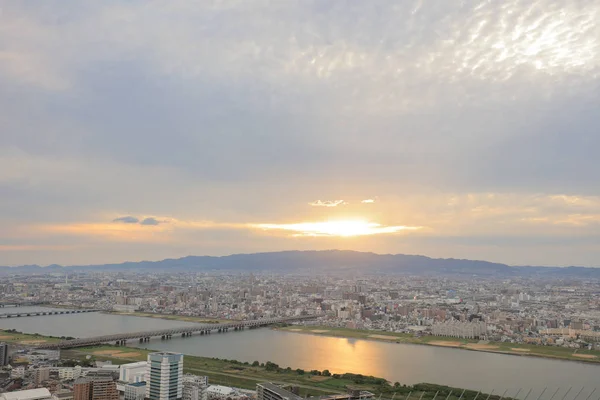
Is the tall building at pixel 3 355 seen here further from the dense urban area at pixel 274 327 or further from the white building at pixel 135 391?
the white building at pixel 135 391

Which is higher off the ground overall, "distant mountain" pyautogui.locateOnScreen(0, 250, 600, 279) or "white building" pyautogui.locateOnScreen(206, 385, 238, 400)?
"distant mountain" pyautogui.locateOnScreen(0, 250, 600, 279)

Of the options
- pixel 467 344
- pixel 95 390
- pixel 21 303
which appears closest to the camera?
pixel 95 390

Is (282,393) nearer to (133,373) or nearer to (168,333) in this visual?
(133,373)

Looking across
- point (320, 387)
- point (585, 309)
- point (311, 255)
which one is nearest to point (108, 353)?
point (320, 387)

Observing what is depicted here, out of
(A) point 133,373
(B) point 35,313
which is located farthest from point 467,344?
(B) point 35,313

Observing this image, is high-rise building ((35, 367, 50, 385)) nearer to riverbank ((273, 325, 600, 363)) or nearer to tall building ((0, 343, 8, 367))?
tall building ((0, 343, 8, 367))

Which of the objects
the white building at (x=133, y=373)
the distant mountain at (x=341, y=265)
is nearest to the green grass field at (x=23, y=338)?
the white building at (x=133, y=373)

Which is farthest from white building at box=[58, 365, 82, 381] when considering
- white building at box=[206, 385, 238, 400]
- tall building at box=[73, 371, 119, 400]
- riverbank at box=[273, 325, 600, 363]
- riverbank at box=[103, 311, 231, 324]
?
riverbank at box=[103, 311, 231, 324]
